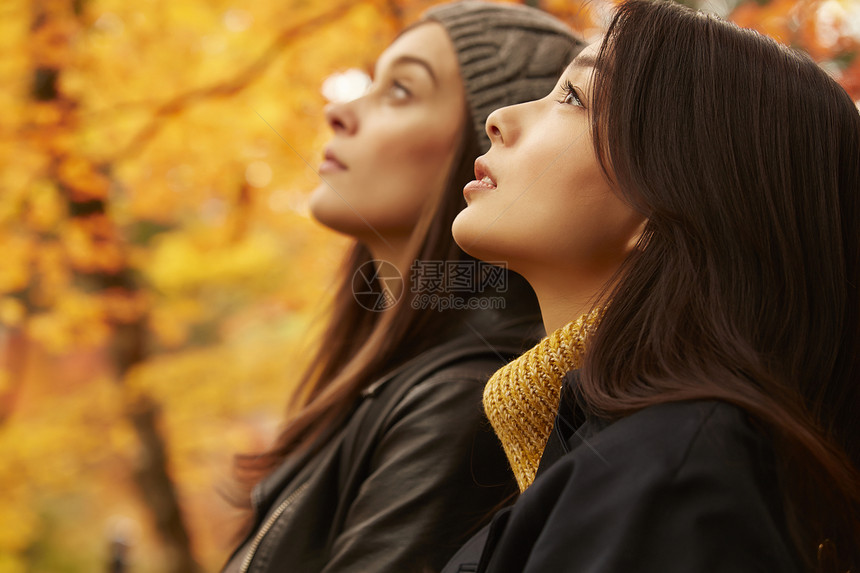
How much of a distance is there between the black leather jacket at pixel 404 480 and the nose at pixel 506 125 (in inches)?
23.4

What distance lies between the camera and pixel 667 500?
95cm

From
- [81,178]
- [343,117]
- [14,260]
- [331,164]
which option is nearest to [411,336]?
[331,164]

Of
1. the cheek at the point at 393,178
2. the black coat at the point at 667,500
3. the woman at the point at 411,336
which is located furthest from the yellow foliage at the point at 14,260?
the black coat at the point at 667,500

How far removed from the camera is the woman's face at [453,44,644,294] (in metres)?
1.44

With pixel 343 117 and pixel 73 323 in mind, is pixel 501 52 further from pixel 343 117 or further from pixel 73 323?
pixel 73 323

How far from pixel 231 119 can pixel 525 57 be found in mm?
2800

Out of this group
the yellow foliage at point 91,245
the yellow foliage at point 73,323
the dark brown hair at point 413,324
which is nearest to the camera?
the dark brown hair at point 413,324

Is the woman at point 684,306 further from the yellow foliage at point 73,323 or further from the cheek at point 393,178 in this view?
the yellow foliage at point 73,323

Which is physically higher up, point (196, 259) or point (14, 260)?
point (14, 260)

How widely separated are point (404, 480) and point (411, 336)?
20.6 inches

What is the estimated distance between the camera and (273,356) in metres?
6.62

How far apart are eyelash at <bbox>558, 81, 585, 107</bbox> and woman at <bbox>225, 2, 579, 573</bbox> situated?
0.60 meters

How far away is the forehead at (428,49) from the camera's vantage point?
223 cm

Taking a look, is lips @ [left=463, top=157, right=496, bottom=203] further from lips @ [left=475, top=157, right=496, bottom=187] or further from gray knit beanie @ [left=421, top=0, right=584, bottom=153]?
gray knit beanie @ [left=421, top=0, right=584, bottom=153]
